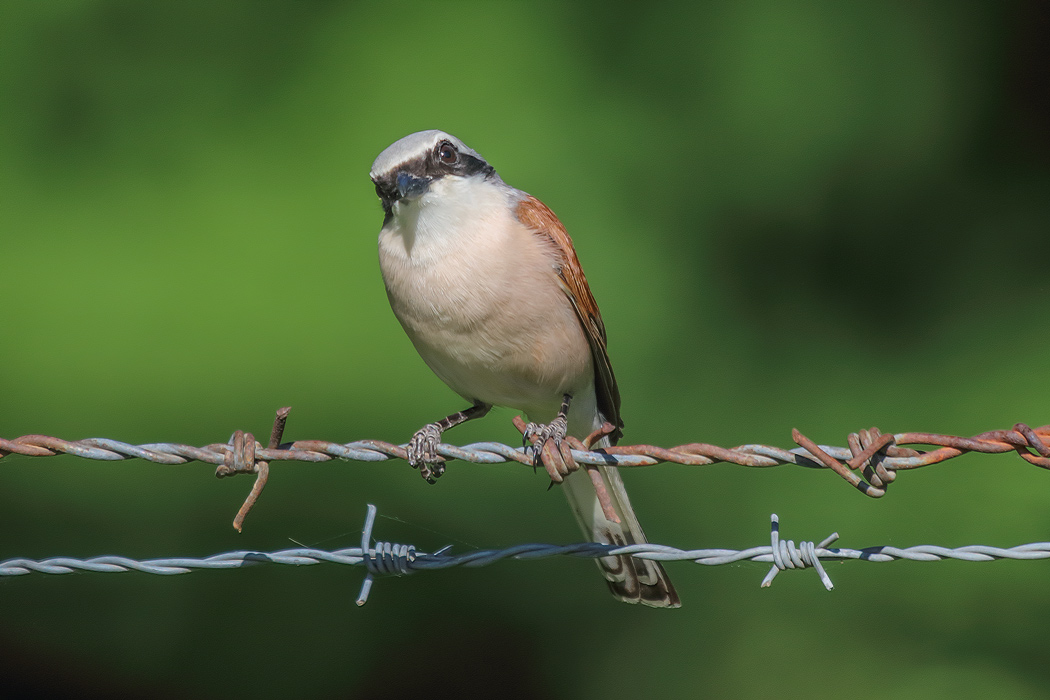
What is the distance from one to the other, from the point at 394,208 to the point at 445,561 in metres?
1.20

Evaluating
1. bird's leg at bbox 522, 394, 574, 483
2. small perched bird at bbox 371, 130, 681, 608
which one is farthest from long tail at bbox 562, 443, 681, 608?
bird's leg at bbox 522, 394, 574, 483

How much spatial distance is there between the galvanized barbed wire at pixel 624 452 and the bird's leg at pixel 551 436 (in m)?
0.02

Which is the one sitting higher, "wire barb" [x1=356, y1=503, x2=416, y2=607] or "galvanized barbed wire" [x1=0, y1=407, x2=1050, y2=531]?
"galvanized barbed wire" [x1=0, y1=407, x2=1050, y2=531]

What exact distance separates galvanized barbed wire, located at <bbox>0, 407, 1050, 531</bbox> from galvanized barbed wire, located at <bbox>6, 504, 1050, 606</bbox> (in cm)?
13

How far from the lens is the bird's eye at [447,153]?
2.71m

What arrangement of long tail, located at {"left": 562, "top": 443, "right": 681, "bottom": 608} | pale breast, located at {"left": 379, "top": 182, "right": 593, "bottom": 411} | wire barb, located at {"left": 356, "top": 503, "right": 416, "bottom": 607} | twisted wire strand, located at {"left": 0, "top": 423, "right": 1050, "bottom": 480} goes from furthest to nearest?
long tail, located at {"left": 562, "top": 443, "right": 681, "bottom": 608} → pale breast, located at {"left": 379, "top": 182, "right": 593, "bottom": 411} → wire barb, located at {"left": 356, "top": 503, "right": 416, "bottom": 607} → twisted wire strand, located at {"left": 0, "top": 423, "right": 1050, "bottom": 480}

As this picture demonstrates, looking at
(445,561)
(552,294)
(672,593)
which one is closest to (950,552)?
(445,561)

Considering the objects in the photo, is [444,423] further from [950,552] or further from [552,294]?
[950,552]

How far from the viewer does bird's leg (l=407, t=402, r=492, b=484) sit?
7.87ft

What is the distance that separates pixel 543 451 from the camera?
6.22ft

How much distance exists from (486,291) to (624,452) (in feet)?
2.93

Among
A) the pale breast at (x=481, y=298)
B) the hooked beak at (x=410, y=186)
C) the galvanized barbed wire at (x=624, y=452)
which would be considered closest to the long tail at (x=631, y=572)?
the pale breast at (x=481, y=298)

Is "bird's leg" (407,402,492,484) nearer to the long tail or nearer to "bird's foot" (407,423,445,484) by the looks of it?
"bird's foot" (407,423,445,484)

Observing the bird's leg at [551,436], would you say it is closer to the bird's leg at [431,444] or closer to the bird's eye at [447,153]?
the bird's leg at [431,444]
